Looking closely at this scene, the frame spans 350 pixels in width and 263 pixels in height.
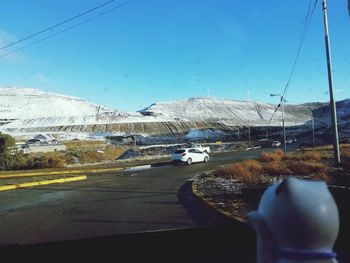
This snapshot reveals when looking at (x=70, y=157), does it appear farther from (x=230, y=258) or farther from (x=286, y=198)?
(x=286, y=198)

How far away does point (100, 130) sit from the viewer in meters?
137

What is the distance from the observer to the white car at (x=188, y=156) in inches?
1633

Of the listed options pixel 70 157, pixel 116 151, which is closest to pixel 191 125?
pixel 116 151

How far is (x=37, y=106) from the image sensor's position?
182 m

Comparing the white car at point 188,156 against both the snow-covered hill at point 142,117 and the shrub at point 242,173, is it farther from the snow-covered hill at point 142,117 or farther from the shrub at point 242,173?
the snow-covered hill at point 142,117

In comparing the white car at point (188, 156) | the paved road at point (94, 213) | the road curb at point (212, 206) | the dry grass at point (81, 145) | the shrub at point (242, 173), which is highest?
the dry grass at point (81, 145)

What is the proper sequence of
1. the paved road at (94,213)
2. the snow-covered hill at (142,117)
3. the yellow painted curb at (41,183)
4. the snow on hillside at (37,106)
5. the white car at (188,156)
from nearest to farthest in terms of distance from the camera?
the paved road at (94,213) → the yellow painted curb at (41,183) → the white car at (188,156) → the snow-covered hill at (142,117) → the snow on hillside at (37,106)

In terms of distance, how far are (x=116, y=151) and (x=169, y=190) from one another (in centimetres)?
5706

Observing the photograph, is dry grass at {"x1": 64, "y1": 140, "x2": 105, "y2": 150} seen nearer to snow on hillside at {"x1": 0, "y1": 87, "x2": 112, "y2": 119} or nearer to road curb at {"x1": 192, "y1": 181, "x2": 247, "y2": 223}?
road curb at {"x1": 192, "y1": 181, "x2": 247, "y2": 223}

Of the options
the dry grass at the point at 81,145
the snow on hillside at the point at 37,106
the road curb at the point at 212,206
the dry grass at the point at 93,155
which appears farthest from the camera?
the snow on hillside at the point at 37,106

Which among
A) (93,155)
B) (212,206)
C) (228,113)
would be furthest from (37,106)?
(212,206)

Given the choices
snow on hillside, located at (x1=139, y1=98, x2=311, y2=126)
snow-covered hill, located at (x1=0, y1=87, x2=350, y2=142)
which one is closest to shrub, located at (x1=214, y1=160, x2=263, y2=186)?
snow-covered hill, located at (x1=0, y1=87, x2=350, y2=142)

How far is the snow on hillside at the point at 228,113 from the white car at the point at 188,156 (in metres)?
114

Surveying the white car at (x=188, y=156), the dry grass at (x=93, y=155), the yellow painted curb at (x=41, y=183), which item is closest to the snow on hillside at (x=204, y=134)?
the dry grass at (x=93, y=155)
